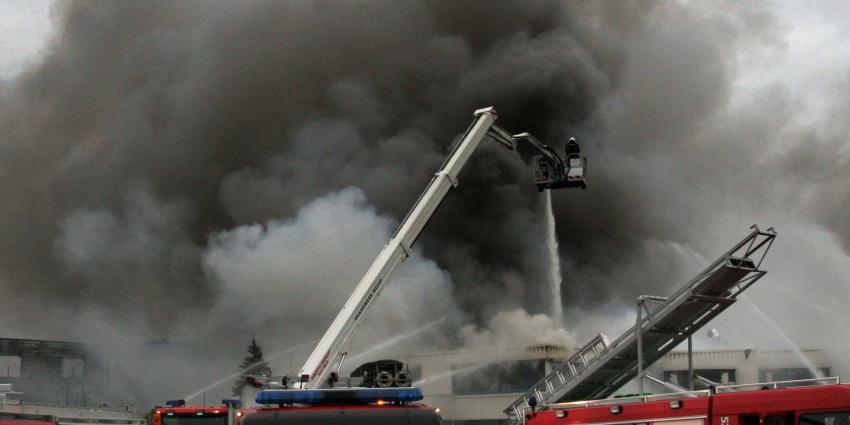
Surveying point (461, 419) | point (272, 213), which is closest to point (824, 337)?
point (461, 419)

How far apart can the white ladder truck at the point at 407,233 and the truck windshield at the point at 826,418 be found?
9988 millimetres

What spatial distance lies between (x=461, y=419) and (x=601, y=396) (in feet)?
33.1

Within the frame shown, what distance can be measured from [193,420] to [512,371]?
53.8ft

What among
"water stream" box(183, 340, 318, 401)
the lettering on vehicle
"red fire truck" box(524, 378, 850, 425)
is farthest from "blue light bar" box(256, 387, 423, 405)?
"water stream" box(183, 340, 318, 401)

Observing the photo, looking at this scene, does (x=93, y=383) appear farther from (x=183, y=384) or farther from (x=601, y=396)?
(x=601, y=396)

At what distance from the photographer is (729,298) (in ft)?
86.5

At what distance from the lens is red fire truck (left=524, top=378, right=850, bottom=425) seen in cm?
1312

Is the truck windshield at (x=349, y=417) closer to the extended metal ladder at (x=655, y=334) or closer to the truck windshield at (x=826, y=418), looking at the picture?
the truck windshield at (x=826, y=418)

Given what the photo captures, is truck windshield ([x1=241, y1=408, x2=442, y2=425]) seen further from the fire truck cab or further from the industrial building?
the industrial building

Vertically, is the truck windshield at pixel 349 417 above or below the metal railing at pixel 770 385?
below

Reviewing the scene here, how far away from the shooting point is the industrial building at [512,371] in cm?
3722

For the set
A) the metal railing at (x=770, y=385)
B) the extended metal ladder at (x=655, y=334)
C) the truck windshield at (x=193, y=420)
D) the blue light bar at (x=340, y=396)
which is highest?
the extended metal ladder at (x=655, y=334)

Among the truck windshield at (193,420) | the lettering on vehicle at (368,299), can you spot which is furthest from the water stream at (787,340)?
the truck windshield at (193,420)

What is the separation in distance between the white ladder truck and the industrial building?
7871mm
